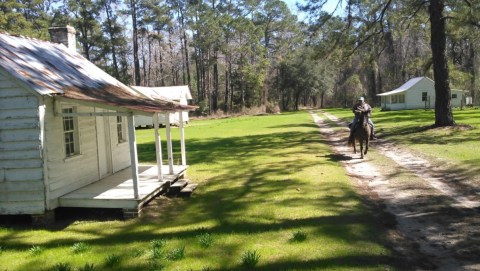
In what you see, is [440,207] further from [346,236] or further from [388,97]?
[388,97]

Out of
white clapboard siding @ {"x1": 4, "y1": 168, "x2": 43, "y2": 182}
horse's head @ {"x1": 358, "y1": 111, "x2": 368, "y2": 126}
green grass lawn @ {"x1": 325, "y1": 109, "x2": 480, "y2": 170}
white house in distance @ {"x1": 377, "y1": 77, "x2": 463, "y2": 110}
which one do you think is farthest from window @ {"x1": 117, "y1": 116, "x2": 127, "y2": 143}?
white house in distance @ {"x1": 377, "y1": 77, "x2": 463, "y2": 110}

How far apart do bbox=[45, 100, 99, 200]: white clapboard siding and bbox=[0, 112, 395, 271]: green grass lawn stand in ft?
3.21

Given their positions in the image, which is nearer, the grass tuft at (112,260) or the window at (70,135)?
the grass tuft at (112,260)

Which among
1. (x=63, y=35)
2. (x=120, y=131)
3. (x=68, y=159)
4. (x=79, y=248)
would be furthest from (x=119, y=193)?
(x=63, y=35)

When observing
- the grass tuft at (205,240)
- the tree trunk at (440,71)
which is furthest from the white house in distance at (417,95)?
the grass tuft at (205,240)

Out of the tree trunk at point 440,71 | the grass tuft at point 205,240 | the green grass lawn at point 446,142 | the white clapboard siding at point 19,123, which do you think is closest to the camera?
the grass tuft at point 205,240

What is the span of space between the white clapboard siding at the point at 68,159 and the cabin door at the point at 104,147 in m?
0.24

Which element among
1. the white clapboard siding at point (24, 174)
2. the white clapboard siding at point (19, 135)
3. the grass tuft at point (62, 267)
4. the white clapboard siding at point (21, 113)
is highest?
the white clapboard siding at point (21, 113)

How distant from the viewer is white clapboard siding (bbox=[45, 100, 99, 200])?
8.36 meters

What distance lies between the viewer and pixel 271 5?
7256cm

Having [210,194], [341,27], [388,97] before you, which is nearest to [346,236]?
[210,194]

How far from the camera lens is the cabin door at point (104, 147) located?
10.9m

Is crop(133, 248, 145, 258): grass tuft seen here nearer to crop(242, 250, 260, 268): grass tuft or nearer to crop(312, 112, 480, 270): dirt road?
crop(242, 250, 260, 268): grass tuft

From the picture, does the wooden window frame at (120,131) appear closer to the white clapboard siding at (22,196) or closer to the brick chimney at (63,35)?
the brick chimney at (63,35)
